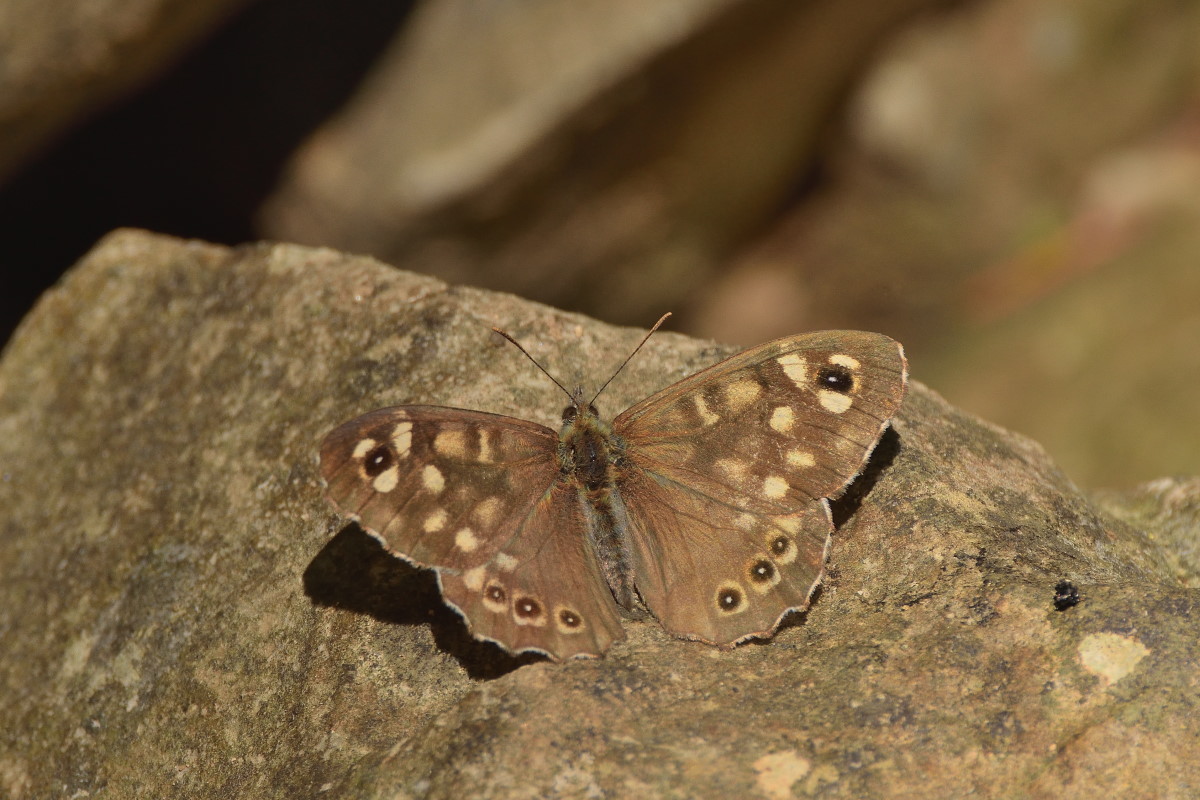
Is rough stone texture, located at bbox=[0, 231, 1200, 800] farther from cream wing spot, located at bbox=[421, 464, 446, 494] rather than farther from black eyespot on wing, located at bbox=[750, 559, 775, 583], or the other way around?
cream wing spot, located at bbox=[421, 464, 446, 494]

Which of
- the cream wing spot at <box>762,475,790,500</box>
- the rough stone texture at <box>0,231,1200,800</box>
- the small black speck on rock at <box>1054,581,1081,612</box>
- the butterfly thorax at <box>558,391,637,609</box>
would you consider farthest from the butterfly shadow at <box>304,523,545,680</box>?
the small black speck on rock at <box>1054,581,1081,612</box>

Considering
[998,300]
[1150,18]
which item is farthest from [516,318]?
[1150,18]

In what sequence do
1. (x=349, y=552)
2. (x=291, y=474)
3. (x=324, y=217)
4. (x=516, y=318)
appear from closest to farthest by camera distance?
(x=349, y=552)
(x=291, y=474)
(x=516, y=318)
(x=324, y=217)

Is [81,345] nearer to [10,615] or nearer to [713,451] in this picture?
[10,615]

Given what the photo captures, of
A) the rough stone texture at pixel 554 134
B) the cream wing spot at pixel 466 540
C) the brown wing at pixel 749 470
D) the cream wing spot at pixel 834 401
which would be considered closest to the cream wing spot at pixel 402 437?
the cream wing spot at pixel 466 540

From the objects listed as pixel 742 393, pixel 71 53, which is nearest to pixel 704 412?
pixel 742 393

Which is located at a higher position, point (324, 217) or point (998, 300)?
point (998, 300)

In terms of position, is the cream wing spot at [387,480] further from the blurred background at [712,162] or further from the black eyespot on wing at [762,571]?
the blurred background at [712,162]
